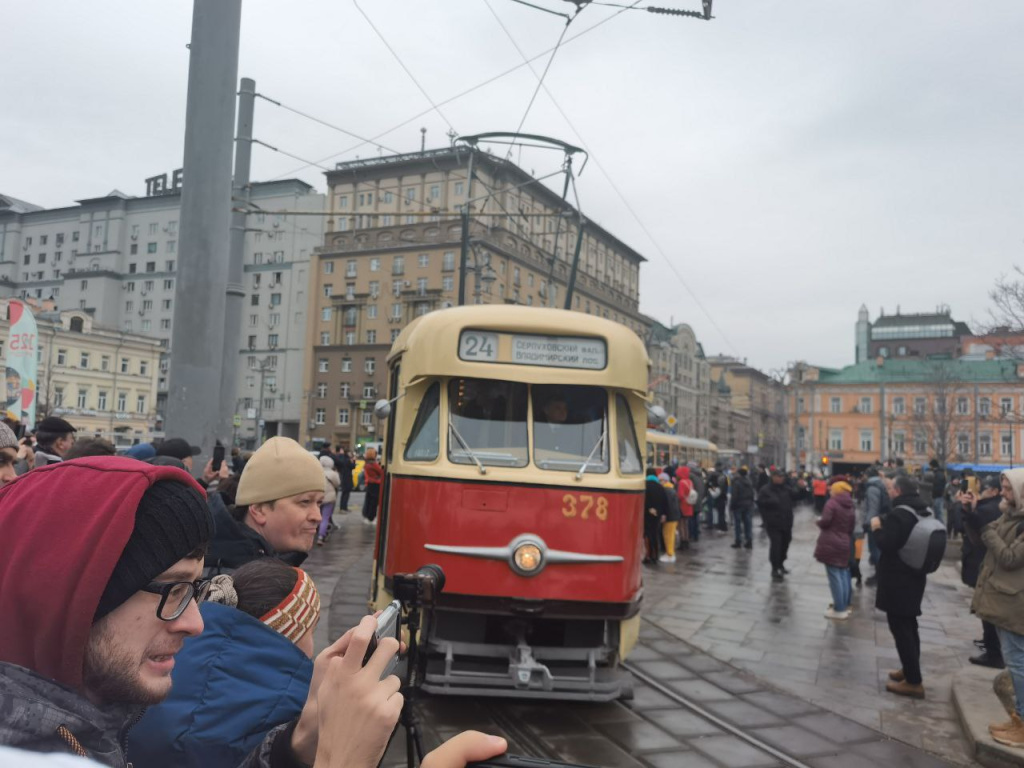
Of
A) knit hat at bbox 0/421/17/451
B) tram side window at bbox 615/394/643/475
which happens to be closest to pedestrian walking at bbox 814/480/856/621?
tram side window at bbox 615/394/643/475

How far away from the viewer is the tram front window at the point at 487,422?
5676mm

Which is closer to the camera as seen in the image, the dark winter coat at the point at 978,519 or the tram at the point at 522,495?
the tram at the point at 522,495

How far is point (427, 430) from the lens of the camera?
230 inches

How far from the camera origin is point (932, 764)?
4910mm

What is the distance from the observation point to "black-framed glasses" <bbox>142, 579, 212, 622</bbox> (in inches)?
51.8

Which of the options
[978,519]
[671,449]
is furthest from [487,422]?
[671,449]

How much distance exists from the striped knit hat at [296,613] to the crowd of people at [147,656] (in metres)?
0.24

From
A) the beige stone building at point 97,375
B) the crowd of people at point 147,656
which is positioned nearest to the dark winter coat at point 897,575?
the crowd of people at point 147,656

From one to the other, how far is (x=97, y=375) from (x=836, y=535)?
57970mm

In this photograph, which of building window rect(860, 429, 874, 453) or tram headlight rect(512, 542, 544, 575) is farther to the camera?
building window rect(860, 429, 874, 453)

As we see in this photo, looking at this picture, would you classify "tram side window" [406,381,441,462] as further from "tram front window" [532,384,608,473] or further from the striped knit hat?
the striped knit hat

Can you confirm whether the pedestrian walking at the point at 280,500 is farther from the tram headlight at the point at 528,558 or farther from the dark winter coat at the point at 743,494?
the dark winter coat at the point at 743,494

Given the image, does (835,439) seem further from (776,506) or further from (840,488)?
(840,488)

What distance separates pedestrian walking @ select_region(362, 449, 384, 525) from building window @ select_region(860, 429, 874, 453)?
6938 cm
